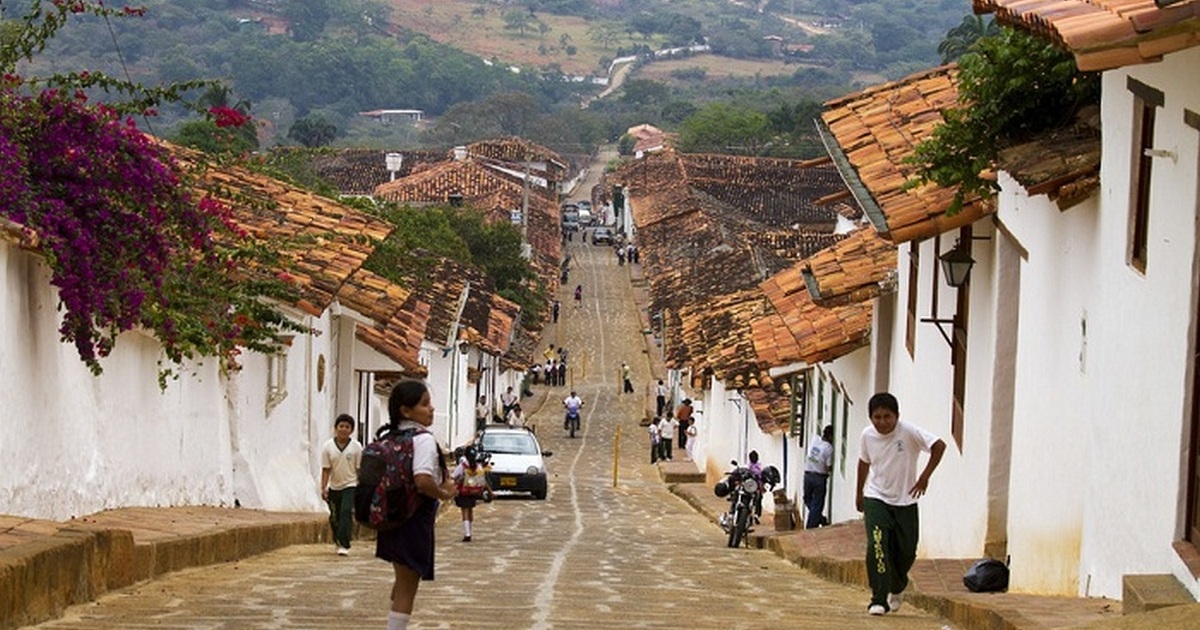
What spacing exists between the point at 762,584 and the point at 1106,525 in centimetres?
572

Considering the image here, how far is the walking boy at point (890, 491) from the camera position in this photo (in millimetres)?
12273

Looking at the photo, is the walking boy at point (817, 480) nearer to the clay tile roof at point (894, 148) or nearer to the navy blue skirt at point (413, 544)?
the clay tile roof at point (894, 148)

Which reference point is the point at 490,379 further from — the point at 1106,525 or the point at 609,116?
the point at 609,116

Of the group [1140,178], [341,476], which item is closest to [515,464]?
[341,476]

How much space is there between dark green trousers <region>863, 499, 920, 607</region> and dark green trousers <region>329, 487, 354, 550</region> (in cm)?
648

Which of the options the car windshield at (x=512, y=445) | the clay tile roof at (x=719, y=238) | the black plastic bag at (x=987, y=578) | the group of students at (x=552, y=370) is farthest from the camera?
the group of students at (x=552, y=370)

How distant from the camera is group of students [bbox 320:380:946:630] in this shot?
9.43m

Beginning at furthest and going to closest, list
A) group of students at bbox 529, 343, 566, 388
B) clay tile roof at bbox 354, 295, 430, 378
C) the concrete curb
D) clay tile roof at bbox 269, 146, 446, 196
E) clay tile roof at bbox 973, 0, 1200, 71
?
clay tile roof at bbox 269, 146, 446, 196 → group of students at bbox 529, 343, 566, 388 → clay tile roof at bbox 354, 295, 430, 378 → the concrete curb → clay tile roof at bbox 973, 0, 1200, 71

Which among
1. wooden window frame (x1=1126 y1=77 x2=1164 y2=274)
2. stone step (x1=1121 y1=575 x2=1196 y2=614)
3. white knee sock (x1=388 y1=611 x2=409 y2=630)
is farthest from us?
wooden window frame (x1=1126 y1=77 x2=1164 y2=274)

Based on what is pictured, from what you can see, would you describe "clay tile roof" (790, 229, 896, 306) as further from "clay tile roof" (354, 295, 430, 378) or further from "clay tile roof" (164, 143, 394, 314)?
"clay tile roof" (354, 295, 430, 378)

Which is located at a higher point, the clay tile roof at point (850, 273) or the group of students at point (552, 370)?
the clay tile roof at point (850, 273)

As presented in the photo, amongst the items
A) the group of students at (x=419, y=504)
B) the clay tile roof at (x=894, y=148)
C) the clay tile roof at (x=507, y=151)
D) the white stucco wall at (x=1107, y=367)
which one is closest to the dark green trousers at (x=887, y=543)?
the white stucco wall at (x=1107, y=367)

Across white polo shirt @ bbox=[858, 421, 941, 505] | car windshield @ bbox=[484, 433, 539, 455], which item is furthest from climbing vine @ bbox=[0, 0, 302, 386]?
car windshield @ bbox=[484, 433, 539, 455]

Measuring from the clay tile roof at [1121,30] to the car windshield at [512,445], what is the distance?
25725 mm
